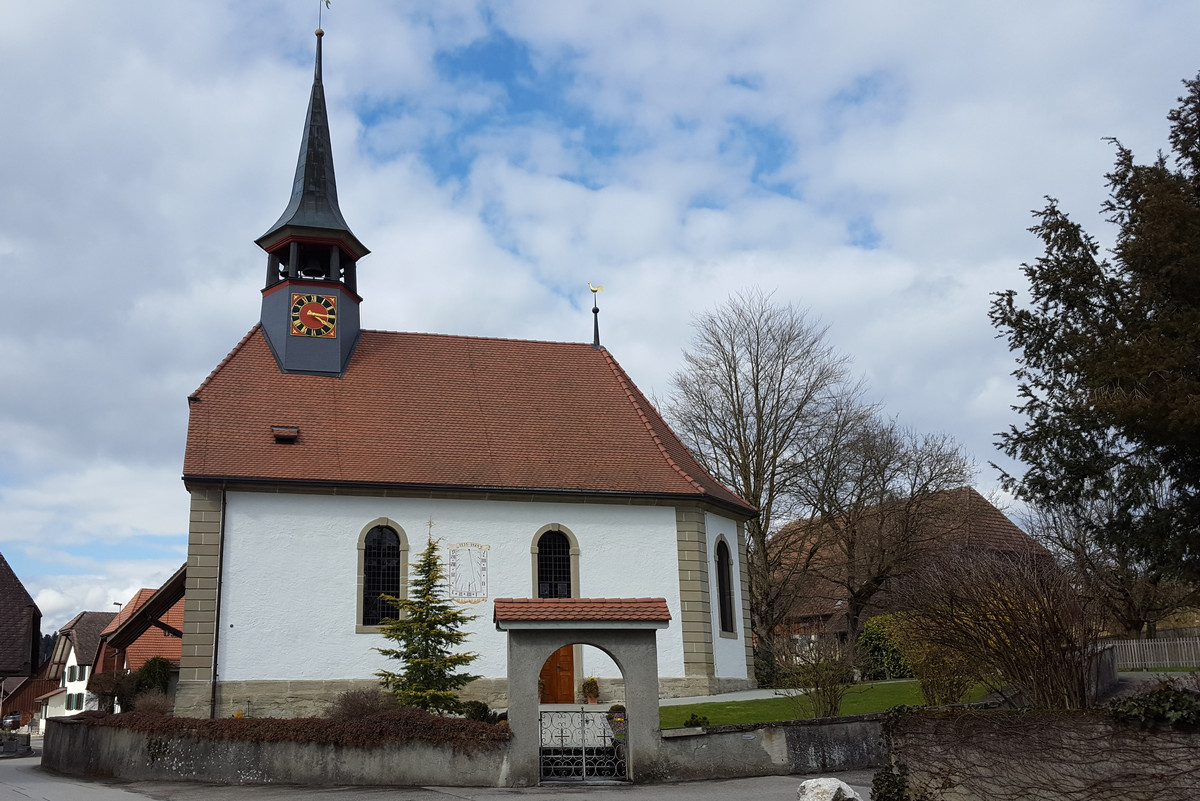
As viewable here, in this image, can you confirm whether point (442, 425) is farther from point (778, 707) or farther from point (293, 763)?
point (293, 763)

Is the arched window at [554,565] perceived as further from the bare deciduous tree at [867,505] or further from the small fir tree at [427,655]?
the bare deciduous tree at [867,505]

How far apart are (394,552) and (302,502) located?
210cm

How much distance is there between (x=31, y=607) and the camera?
36312 mm

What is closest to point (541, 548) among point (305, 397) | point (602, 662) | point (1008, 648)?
point (602, 662)

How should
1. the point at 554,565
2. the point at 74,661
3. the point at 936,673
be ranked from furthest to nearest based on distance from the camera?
the point at 74,661, the point at 554,565, the point at 936,673

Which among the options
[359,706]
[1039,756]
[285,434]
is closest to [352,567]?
[285,434]

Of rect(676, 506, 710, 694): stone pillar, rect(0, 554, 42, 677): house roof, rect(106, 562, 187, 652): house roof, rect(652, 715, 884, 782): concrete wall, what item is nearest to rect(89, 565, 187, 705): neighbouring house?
rect(106, 562, 187, 652): house roof

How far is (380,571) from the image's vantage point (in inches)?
802

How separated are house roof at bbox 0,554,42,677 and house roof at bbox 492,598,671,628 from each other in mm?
30630

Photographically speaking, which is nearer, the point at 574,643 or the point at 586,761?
the point at 574,643

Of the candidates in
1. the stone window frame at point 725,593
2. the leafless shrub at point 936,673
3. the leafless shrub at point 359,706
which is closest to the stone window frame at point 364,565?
the leafless shrub at point 359,706

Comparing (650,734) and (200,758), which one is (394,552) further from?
(650,734)

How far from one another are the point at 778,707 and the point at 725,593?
5919 millimetres

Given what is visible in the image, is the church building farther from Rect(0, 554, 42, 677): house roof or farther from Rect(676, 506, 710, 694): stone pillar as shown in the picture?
Rect(0, 554, 42, 677): house roof
